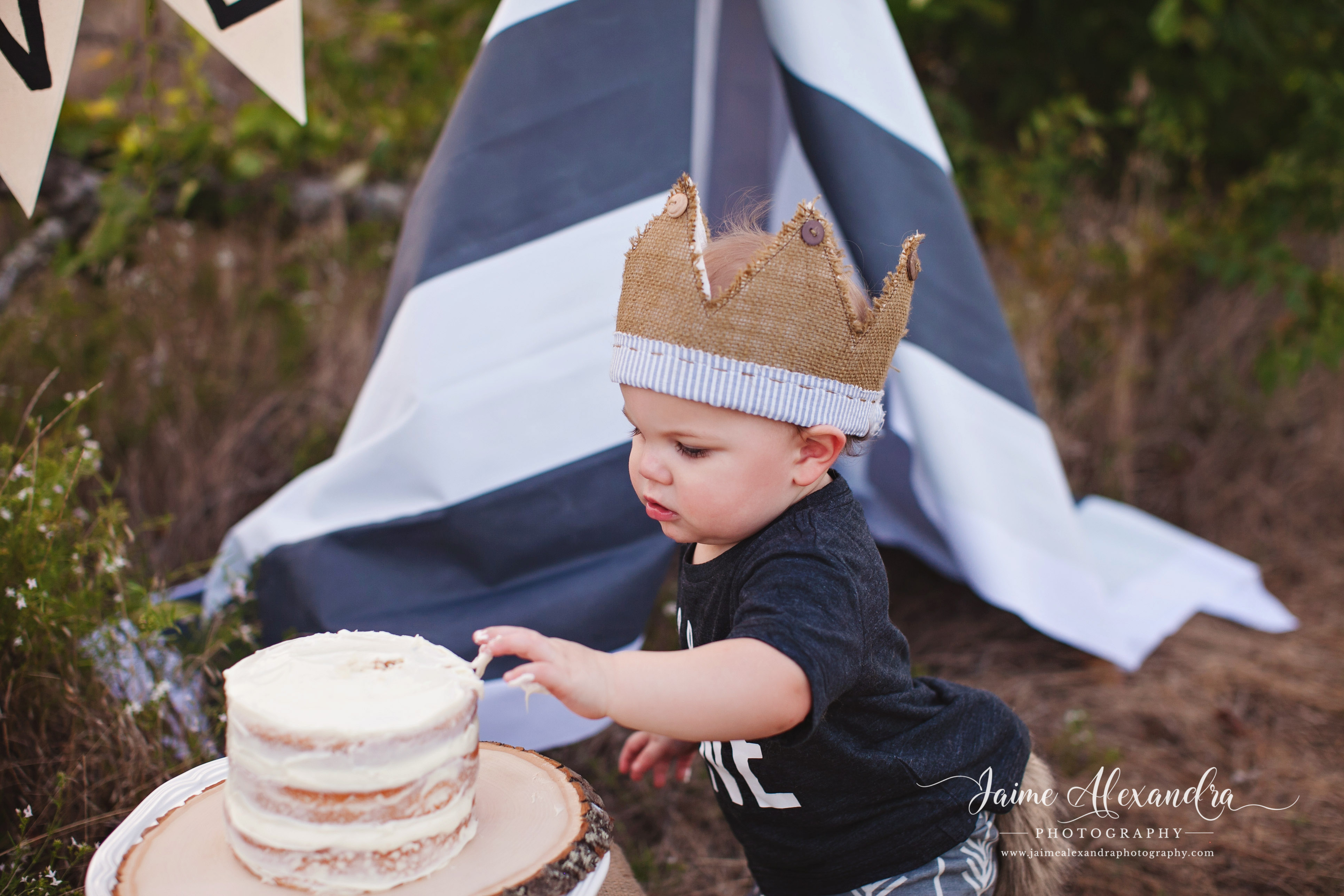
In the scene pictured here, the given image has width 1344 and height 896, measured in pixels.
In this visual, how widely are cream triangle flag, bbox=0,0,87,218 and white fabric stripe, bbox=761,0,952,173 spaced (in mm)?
1419

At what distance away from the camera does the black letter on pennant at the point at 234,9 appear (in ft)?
5.91

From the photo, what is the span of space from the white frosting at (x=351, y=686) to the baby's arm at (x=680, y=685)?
80mm

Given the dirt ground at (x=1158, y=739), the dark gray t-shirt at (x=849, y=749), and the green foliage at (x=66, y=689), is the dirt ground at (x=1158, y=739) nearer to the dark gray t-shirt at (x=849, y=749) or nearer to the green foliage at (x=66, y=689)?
the dark gray t-shirt at (x=849, y=749)

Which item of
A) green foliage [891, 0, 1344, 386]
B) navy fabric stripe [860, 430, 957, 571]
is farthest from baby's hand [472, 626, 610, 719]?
green foliage [891, 0, 1344, 386]

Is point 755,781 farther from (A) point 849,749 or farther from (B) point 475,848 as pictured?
(B) point 475,848

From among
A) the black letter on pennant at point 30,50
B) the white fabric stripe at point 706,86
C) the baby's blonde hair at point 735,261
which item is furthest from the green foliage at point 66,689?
the white fabric stripe at point 706,86

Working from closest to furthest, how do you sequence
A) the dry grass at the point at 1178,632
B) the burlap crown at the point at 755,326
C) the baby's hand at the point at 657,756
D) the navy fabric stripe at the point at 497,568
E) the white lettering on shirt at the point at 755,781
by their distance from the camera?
the burlap crown at the point at 755,326 < the white lettering on shirt at the point at 755,781 < the baby's hand at the point at 657,756 < the navy fabric stripe at the point at 497,568 < the dry grass at the point at 1178,632

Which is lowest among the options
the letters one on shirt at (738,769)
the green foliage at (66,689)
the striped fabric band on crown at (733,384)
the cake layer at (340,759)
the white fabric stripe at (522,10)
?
the letters one on shirt at (738,769)

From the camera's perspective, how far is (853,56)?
2234 millimetres

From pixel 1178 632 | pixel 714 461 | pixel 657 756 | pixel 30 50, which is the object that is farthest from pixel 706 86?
pixel 1178 632

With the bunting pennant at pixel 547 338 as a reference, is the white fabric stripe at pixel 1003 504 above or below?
below

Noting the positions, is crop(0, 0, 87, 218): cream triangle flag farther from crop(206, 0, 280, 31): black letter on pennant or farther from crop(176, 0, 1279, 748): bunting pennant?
crop(176, 0, 1279, 748): bunting pennant

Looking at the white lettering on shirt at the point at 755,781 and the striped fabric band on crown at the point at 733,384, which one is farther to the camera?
the white lettering on shirt at the point at 755,781

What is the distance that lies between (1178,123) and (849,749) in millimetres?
3464
